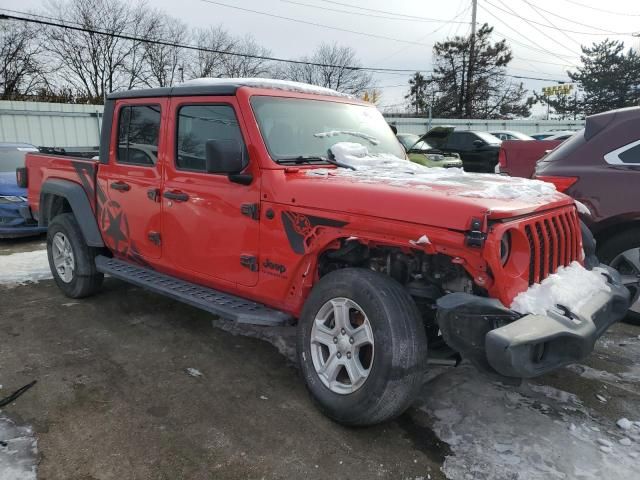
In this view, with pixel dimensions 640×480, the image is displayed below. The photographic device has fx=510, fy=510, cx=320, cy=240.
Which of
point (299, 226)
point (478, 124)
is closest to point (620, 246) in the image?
point (299, 226)

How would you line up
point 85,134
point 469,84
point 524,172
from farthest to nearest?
point 469,84, point 85,134, point 524,172

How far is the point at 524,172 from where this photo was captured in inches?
264

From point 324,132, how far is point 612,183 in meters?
2.55

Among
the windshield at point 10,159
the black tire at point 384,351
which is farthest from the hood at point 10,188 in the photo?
the black tire at point 384,351

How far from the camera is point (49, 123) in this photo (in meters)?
17.2

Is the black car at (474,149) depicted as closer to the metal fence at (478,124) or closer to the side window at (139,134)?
the metal fence at (478,124)

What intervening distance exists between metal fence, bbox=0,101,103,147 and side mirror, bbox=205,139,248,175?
49.4 ft

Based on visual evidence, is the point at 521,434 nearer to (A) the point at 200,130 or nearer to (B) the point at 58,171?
(A) the point at 200,130

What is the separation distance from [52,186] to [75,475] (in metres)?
3.54

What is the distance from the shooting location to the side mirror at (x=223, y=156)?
3.09 m

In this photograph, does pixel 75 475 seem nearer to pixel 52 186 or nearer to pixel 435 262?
pixel 435 262

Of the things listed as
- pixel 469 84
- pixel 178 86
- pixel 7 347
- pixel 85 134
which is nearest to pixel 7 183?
pixel 7 347

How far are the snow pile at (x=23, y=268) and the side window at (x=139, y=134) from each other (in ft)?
8.37

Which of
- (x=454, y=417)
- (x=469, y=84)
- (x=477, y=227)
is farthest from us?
(x=469, y=84)
